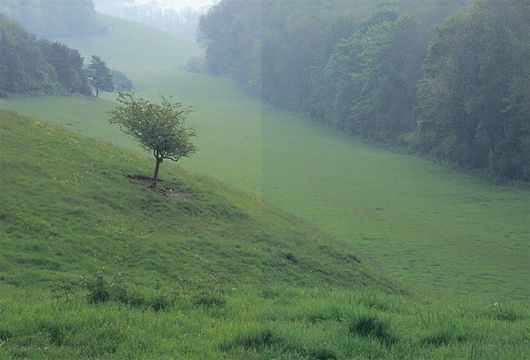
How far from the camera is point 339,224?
143 feet

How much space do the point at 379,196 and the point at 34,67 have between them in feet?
202

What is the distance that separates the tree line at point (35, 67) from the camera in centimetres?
8788

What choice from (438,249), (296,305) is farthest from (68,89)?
(296,305)

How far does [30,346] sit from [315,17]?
432 ft

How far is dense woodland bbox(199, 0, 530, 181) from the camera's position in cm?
6381

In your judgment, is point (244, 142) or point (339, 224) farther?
point (244, 142)

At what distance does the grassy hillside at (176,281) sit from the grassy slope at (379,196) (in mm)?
7193

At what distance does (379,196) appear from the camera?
56.9 metres

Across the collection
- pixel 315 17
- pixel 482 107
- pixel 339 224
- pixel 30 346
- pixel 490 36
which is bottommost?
pixel 339 224

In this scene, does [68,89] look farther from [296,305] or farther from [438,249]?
[296,305]

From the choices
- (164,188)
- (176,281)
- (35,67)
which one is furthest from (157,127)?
(35,67)

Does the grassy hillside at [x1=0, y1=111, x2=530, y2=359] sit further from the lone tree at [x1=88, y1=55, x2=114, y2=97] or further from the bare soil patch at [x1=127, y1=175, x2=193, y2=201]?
the lone tree at [x1=88, y1=55, x2=114, y2=97]

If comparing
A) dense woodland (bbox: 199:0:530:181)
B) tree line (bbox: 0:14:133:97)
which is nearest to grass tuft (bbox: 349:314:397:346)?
dense woodland (bbox: 199:0:530:181)

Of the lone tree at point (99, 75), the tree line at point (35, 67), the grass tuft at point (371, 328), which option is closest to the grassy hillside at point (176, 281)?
the grass tuft at point (371, 328)
